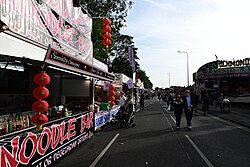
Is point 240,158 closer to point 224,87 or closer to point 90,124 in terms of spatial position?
point 90,124

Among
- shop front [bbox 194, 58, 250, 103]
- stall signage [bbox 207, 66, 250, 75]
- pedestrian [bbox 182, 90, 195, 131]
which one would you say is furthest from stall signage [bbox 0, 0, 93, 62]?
stall signage [bbox 207, 66, 250, 75]

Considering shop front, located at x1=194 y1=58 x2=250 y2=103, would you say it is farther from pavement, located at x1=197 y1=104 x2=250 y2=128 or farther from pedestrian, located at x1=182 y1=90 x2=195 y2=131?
pedestrian, located at x1=182 y1=90 x2=195 y2=131

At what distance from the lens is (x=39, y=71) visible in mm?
5637

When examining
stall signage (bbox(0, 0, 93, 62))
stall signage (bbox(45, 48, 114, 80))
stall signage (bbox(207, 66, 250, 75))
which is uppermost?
stall signage (bbox(207, 66, 250, 75))

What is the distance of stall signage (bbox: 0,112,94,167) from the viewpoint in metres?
3.96

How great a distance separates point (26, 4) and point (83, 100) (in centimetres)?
799

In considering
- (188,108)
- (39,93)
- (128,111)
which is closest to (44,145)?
(39,93)

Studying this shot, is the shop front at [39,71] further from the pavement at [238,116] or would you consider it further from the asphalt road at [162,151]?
the pavement at [238,116]

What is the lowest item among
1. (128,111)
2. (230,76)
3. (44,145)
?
(44,145)

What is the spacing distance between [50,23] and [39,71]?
188cm

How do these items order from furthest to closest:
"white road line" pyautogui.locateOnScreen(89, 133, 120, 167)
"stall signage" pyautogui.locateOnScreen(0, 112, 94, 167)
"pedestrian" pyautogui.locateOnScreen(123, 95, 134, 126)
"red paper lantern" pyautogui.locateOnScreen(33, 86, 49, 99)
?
"pedestrian" pyautogui.locateOnScreen(123, 95, 134, 126)
"white road line" pyautogui.locateOnScreen(89, 133, 120, 167)
"red paper lantern" pyautogui.locateOnScreen(33, 86, 49, 99)
"stall signage" pyautogui.locateOnScreen(0, 112, 94, 167)

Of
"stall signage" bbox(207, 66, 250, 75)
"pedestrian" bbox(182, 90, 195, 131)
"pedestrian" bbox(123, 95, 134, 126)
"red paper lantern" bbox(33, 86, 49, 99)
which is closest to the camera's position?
"red paper lantern" bbox(33, 86, 49, 99)

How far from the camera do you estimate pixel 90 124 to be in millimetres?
9375

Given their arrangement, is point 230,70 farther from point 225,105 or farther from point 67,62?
→ point 67,62
